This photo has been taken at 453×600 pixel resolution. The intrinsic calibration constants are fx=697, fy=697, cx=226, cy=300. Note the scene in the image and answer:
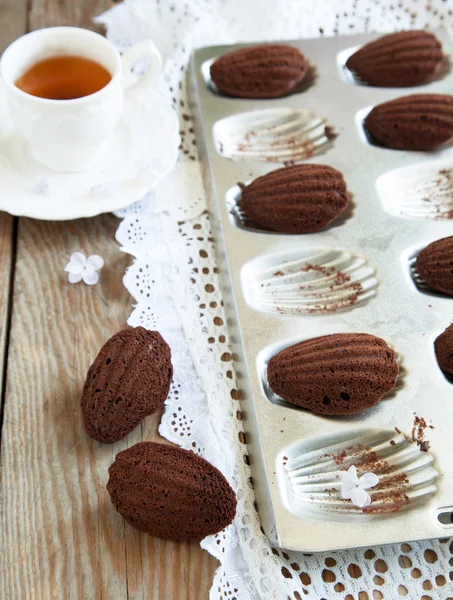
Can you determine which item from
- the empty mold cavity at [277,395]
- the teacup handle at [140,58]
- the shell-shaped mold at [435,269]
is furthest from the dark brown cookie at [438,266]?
the teacup handle at [140,58]

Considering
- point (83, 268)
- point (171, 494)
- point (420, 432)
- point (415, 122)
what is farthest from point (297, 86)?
point (171, 494)

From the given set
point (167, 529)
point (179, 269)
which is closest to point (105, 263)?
point (179, 269)

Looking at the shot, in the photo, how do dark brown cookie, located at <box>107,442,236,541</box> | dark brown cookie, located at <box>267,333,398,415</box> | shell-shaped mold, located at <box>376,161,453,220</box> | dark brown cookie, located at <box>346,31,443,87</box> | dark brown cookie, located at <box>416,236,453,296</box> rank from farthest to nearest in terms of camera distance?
dark brown cookie, located at <box>346,31,443,87</box>, shell-shaped mold, located at <box>376,161,453,220</box>, dark brown cookie, located at <box>416,236,453,296</box>, dark brown cookie, located at <box>267,333,398,415</box>, dark brown cookie, located at <box>107,442,236,541</box>

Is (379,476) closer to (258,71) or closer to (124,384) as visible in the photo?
(124,384)

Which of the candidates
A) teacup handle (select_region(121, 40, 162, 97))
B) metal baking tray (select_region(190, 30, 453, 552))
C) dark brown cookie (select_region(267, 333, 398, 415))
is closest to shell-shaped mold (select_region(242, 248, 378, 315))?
metal baking tray (select_region(190, 30, 453, 552))

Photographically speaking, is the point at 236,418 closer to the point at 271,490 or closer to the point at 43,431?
the point at 271,490

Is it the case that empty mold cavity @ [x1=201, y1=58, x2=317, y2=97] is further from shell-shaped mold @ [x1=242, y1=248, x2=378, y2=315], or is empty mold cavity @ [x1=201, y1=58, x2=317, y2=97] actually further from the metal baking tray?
shell-shaped mold @ [x1=242, y1=248, x2=378, y2=315]

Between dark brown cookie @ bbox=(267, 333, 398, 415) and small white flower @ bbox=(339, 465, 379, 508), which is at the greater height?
dark brown cookie @ bbox=(267, 333, 398, 415)

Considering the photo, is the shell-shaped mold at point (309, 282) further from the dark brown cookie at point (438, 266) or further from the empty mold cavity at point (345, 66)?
the empty mold cavity at point (345, 66)
